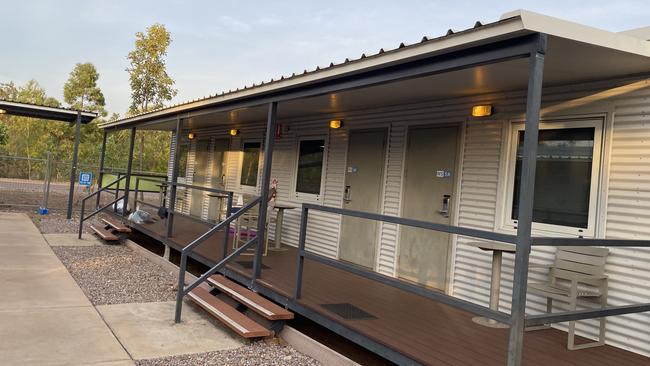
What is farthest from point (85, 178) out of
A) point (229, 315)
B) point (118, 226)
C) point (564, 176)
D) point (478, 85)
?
point (564, 176)

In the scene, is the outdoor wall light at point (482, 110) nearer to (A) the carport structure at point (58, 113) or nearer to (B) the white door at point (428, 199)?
(B) the white door at point (428, 199)

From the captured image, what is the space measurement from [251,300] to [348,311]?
1.07m

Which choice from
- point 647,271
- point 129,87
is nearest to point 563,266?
point 647,271

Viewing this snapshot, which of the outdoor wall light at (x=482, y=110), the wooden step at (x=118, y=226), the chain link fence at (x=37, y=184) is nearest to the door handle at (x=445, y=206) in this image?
the outdoor wall light at (x=482, y=110)

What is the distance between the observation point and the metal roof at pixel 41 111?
11328 millimetres

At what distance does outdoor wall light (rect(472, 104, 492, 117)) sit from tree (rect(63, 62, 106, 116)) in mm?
21368

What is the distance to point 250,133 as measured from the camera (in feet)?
30.2

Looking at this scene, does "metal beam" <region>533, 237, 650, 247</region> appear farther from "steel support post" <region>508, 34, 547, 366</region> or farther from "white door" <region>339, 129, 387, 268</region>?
"white door" <region>339, 129, 387, 268</region>

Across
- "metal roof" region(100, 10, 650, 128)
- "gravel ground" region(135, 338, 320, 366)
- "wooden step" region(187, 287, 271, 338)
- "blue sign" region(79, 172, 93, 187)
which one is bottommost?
"gravel ground" region(135, 338, 320, 366)

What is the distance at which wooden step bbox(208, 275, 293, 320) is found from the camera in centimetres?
425

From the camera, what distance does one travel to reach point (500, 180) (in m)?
4.69

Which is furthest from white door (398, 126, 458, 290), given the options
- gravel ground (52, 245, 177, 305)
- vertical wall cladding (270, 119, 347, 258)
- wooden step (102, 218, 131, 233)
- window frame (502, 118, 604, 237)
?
wooden step (102, 218, 131, 233)

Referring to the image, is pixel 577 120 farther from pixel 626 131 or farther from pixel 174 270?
pixel 174 270

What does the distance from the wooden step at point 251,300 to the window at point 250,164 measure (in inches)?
145
